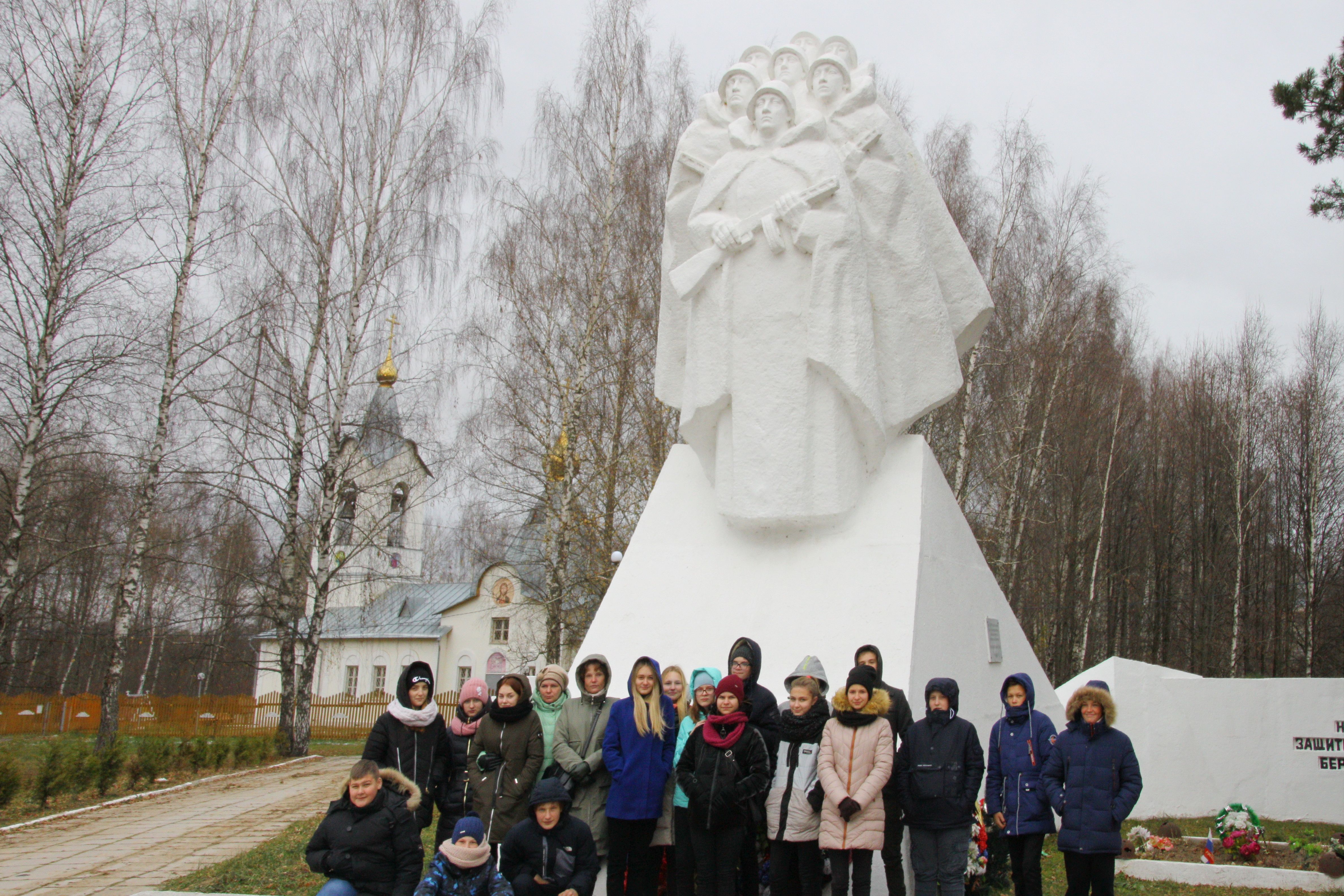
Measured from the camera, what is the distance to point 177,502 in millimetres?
18781

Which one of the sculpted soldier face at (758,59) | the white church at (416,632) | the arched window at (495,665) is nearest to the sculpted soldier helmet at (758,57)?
the sculpted soldier face at (758,59)

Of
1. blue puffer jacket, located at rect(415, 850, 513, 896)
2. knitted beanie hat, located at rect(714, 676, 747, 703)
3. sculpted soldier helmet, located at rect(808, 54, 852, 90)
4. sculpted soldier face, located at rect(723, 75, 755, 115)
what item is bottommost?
blue puffer jacket, located at rect(415, 850, 513, 896)

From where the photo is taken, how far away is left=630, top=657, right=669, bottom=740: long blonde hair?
13.4ft

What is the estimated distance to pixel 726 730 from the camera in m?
3.84

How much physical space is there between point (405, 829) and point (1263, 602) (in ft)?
59.2

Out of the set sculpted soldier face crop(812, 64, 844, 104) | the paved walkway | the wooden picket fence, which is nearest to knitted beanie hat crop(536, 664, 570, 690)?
the paved walkway

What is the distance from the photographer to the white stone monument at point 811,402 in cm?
541

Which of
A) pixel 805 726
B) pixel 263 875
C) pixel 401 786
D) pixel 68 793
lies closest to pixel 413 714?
pixel 401 786

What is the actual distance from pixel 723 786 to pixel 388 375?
10.7 meters

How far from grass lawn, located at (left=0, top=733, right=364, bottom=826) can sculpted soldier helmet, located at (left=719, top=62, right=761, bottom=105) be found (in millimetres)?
7184

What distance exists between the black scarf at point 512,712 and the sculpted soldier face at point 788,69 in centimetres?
392

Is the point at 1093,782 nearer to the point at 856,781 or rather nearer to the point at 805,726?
the point at 856,781

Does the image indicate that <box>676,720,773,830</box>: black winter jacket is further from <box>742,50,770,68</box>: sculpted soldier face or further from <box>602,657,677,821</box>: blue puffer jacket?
<box>742,50,770,68</box>: sculpted soldier face

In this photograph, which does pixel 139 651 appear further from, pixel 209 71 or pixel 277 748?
pixel 209 71
